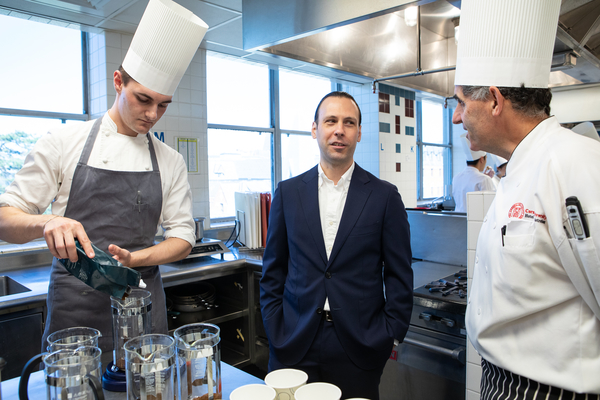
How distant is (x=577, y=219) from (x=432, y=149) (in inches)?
270

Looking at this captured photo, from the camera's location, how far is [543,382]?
1.00 meters

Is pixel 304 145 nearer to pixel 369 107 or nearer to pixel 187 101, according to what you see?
pixel 369 107

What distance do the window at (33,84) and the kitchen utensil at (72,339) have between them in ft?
7.57

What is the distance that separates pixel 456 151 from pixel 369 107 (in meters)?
3.46

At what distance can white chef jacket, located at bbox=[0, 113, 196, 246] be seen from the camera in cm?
139

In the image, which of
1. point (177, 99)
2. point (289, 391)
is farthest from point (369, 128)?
point (289, 391)

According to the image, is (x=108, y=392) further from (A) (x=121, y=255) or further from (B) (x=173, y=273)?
(B) (x=173, y=273)

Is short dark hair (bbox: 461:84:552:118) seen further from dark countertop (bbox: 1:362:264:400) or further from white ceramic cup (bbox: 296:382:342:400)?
dark countertop (bbox: 1:362:264:400)

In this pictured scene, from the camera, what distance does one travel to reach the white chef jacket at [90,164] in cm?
139

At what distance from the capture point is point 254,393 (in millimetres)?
795

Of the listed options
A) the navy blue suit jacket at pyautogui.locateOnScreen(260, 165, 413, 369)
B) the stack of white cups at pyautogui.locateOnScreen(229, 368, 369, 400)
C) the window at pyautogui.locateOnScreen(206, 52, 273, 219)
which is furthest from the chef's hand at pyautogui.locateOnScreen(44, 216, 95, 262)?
the window at pyautogui.locateOnScreen(206, 52, 273, 219)

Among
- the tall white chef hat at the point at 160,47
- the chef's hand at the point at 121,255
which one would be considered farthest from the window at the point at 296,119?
the chef's hand at the point at 121,255

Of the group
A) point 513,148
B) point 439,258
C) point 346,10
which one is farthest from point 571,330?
point 439,258

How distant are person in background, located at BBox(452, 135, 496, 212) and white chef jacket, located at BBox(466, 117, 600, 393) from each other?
3536mm
